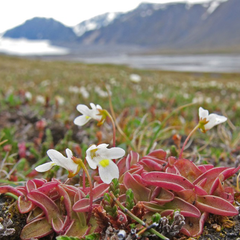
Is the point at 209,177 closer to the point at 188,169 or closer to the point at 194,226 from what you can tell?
the point at 188,169

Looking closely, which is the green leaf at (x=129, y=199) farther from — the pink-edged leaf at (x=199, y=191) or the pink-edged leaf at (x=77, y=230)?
the pink-edged leaf at (x=199, y=191)

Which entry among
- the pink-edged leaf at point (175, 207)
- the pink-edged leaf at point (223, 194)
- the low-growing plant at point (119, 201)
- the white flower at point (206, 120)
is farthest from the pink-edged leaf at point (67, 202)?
the white flower at point (206, 120)

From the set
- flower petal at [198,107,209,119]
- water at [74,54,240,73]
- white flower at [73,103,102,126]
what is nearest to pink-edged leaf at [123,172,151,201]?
white flower at [73,103,102,126]

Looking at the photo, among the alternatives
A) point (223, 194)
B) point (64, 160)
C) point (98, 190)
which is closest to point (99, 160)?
point (64, 160)

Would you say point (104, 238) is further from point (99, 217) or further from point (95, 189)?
point (95, 189)

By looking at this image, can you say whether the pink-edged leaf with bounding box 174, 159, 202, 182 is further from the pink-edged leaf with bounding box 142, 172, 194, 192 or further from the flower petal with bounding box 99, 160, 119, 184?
the flower petal with bounding box 99, 160, 119, 184
